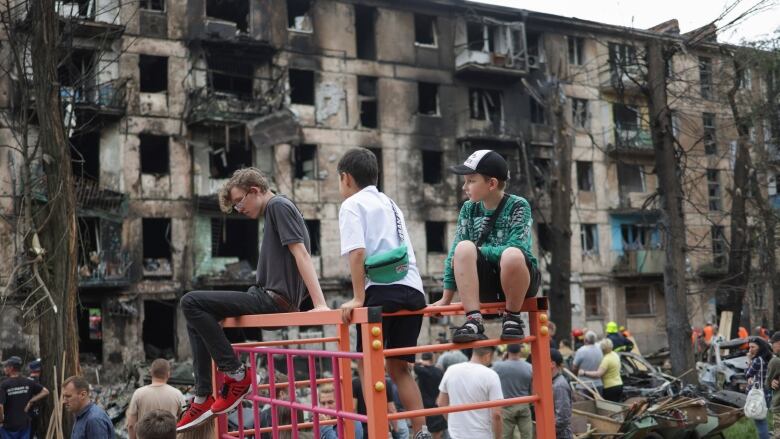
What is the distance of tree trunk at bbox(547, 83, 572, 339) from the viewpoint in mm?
26922

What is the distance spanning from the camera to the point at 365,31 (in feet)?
124

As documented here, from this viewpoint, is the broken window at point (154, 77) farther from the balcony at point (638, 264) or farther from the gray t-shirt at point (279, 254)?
the gray t-shirt at point (279, 254)

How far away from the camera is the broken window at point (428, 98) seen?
38.5 m

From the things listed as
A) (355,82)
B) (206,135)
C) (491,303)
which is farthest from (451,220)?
(491,303)

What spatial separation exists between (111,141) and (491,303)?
1129 inches

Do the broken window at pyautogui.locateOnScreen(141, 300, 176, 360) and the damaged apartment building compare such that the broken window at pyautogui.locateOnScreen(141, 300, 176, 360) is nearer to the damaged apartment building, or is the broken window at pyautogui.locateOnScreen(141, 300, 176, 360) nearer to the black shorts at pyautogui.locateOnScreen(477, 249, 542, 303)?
the damaged apartment building

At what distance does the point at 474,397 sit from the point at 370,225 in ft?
15.7

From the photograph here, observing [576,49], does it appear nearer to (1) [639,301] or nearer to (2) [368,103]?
(2) [368,103]

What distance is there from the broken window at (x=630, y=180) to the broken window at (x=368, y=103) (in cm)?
1427

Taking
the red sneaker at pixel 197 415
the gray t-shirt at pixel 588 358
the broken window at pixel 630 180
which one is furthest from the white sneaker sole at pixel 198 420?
the broken window at pixel 630 180

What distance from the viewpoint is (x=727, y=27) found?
1416cm

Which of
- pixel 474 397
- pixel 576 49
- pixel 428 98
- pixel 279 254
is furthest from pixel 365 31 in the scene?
pixel 279 254

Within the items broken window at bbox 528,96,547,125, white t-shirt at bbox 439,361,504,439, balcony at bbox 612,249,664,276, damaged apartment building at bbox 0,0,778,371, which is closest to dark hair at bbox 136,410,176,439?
white t-shirt at bbox 439,361,504,439

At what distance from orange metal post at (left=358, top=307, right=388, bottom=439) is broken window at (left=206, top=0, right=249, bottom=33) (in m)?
32.3
